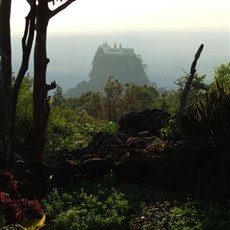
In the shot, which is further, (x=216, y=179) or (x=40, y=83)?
(x=40, y=83)

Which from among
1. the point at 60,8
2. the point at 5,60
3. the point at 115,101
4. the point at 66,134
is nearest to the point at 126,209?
the point at 5,60

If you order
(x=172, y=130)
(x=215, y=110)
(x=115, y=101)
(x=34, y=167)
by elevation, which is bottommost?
(x=115, y=101)

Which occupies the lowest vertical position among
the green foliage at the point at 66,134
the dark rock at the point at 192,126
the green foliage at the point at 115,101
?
the green foliage at the point at 115,101

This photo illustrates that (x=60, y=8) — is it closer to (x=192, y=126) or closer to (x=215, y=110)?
(x=192, y=126)

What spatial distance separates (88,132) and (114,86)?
3189 cm

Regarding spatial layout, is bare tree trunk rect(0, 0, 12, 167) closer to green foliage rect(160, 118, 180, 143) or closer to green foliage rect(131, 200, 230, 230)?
green foliage rect(160, 118, 180, 143)

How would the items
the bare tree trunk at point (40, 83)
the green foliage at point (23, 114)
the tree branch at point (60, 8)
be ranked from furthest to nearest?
the green foliage at point (23, 114) < the tree branch at point (60, 8) < the bare tree trunk at point (40, 83)

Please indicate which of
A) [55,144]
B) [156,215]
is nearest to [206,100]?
[156,215]

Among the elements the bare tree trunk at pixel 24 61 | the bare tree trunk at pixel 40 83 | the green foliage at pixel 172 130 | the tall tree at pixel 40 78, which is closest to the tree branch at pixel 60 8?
the tall tree at pixel 40 78

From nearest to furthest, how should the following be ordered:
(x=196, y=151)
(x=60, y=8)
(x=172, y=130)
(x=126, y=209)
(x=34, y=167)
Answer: (x=126, y=209)
(x=196, y=151)
(x=34, y=167)
(x=172, y=130)
(x=60, y=8)

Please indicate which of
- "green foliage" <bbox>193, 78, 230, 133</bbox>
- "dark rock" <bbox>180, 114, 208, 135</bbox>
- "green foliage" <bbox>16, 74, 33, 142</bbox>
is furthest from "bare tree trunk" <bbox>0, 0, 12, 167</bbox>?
"green foliage" <bbox>193, 78, 230, 133</bbox>

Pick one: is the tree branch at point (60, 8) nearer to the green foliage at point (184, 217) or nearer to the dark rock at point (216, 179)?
the dark rock at point (216, 179)

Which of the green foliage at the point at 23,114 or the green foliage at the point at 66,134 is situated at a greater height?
the green foliage at the point at 23,114

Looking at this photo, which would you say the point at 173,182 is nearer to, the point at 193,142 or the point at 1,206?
the point at 193,142
